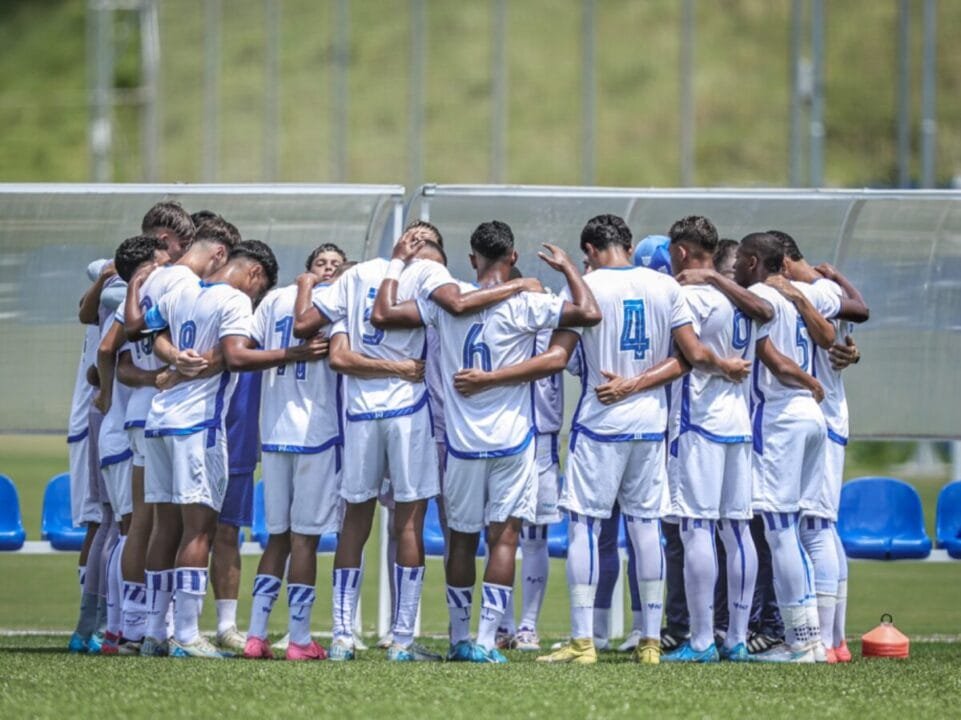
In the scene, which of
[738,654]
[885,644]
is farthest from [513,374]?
[885,644]

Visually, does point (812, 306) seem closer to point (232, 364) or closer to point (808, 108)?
point (232, 364)

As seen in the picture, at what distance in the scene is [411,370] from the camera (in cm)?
876

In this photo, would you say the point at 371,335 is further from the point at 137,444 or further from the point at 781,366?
the point at 781,366

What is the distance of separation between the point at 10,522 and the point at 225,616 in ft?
9.34

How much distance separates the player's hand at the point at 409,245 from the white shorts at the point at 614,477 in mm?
1388

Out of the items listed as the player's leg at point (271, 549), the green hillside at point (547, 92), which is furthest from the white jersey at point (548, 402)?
the green hillside at point (547, 92)

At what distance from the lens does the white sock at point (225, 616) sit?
369 inches

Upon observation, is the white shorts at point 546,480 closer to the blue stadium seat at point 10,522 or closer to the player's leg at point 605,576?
the player's leg at point 605,576

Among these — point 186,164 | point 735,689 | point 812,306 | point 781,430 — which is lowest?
point 735,689

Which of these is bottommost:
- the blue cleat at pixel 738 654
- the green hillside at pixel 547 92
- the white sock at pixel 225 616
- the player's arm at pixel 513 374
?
the blue cleat at pixel 738 654

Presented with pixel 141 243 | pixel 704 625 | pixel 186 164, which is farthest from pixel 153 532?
pixel 186 164

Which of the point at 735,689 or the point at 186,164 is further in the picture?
the point at 186,164

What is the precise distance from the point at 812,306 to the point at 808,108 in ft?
134

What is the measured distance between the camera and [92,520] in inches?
381
